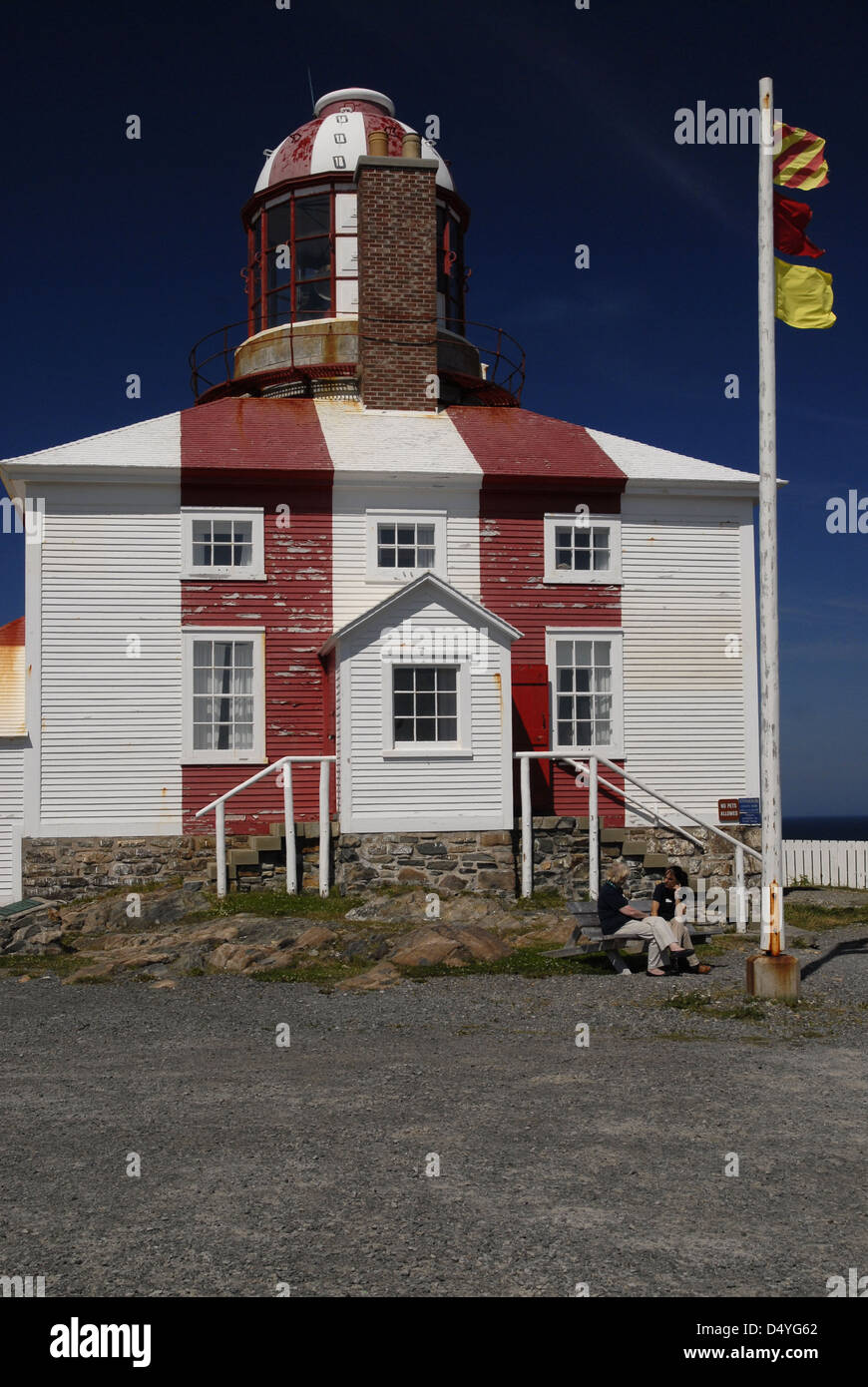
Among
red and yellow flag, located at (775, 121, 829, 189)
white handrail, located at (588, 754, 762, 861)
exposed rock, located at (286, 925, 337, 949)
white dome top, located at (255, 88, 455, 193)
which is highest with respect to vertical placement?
white dome top, located at (255, 88, 455, 193)

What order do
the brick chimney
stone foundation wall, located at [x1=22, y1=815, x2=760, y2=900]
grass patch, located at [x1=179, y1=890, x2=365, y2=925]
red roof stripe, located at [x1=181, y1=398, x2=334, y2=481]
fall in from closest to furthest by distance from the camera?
1. grass patch, located at [x1=179, y1=890, x2=365, y2=925]
2. stone foundation wall, located at [x1=22, y1=815, x2=760, y2=900]
3. red roof stripe, located at [x1=181, y1=398, x2=334, y2=481]
4. the brick chimney

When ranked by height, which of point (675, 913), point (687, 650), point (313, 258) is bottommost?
point (675, 913)

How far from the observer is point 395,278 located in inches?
862

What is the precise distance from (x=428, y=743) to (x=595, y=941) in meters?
6.00

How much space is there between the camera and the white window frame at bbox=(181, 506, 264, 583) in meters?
19.2

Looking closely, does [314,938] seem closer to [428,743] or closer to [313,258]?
[428,743]

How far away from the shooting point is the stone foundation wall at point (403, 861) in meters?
17.6

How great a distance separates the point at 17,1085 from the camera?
27.0 feet

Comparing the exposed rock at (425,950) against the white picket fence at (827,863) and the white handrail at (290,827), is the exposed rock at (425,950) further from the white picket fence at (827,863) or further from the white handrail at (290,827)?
the white picket fence at (827,863)

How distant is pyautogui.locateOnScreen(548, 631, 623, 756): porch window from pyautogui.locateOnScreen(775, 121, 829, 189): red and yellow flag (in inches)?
373

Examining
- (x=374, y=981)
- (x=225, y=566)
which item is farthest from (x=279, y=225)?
(x=374, y=981)

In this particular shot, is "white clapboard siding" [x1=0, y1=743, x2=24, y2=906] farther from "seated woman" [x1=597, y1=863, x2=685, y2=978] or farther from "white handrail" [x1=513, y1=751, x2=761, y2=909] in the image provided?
"seated woman" [x1=597, y1=863, x2=685, y2=978]

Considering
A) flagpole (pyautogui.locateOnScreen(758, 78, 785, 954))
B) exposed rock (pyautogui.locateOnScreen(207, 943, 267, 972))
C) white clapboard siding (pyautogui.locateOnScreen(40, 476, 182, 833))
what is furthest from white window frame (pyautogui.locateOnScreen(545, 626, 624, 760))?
flagpole (pyautogui.locateOnScreen(758, 78, 785, 954))

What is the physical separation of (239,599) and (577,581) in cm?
574
